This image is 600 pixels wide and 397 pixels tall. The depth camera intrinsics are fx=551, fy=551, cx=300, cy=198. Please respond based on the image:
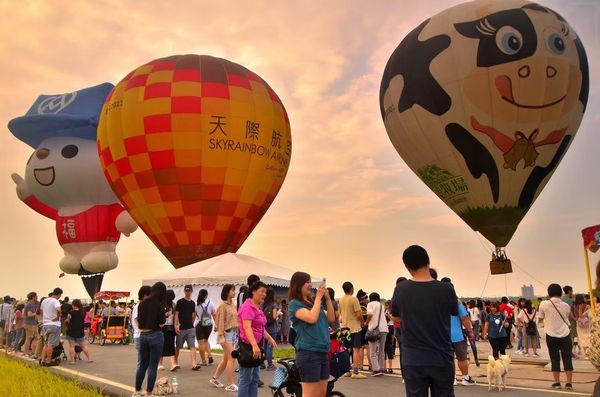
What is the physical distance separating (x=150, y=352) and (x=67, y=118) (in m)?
26.3

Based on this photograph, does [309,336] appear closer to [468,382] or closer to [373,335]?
[468,382]

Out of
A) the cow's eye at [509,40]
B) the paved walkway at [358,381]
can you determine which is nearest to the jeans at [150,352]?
the paved walkway at [358,381]

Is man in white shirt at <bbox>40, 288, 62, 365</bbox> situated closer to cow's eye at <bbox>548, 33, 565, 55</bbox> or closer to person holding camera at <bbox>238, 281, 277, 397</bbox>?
person holding camera at <bbox>238, 281, 277, 397</bbox>

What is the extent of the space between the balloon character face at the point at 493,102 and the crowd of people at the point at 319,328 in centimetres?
414

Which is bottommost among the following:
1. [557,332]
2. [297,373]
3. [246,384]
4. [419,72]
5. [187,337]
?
[246,384]

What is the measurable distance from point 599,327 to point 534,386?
710 centimetres

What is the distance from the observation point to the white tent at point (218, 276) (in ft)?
57.8

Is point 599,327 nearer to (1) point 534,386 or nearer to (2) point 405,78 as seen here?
(1) point 534,386

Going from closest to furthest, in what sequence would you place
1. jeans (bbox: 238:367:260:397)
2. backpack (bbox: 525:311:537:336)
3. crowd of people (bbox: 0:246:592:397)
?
crowd of people (bbox: 0:246:592:397), jeans (bbox: 238:367:260:397), backpack (bbox: 525:311:537:336)

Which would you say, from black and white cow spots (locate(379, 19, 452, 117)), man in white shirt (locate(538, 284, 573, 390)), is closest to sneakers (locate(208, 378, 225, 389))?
man in white shirt (locate(538, 284, 573, 390))

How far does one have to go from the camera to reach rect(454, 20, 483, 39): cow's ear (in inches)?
715

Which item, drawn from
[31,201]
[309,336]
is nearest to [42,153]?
[31,201]

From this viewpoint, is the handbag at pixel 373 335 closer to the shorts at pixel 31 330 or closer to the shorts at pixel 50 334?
the shorts at pixel 50 334

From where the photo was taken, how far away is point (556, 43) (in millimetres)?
18156
